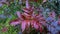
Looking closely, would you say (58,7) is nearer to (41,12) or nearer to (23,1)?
(41,12)

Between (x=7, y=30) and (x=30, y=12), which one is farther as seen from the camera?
(x=7, y=30)

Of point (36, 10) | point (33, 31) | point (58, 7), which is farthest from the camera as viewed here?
point (58, 7)

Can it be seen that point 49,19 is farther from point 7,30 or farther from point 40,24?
point 7,30

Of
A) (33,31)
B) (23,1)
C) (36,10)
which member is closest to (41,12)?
(36,10)

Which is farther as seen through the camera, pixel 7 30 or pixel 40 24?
pixel 7 30

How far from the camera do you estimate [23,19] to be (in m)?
1.38

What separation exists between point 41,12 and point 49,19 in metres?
0.15

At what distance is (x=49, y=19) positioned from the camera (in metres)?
1.44

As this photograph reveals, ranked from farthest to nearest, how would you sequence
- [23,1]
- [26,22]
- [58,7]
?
1. [23,1]
2. [58,7]
3. [26,22]

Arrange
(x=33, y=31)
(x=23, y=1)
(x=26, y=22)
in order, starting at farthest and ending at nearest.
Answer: (x=23, y=1) → (x=33, y=31) → (x=26, y=22)

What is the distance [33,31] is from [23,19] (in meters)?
0.20

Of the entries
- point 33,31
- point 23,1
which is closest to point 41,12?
point 33,31

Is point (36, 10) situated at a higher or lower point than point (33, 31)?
higher

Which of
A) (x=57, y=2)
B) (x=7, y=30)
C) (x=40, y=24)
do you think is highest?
(x=57, y=2)
